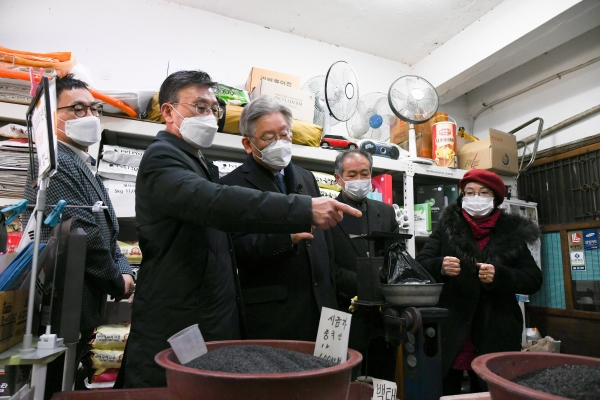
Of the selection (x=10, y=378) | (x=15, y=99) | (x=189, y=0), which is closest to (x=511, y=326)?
(x=10, y=378)

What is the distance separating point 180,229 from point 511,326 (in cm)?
163

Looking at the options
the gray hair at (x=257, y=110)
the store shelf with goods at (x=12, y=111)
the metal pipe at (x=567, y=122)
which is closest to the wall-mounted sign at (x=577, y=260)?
the metal pipe at (x=567, y=122)

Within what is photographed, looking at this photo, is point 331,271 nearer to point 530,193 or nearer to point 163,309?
point 163,309

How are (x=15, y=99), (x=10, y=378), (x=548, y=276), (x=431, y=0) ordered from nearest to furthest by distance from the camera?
(x=10, y=378) < (x=15, y=99) < (x=431, y=0) < (x=548, y=276)

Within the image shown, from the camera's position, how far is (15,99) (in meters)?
2.04

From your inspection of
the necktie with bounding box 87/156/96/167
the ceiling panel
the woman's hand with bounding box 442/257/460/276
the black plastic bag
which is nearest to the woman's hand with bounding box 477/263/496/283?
the woman's hand with bounding box 442/257/460/276

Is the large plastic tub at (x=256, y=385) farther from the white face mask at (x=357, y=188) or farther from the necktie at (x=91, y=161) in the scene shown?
the necktie at (x=91, y=161)

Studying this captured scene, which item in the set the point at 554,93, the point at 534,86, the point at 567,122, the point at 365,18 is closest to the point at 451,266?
the point at 567,122

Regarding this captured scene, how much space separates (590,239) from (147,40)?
12.0 ft

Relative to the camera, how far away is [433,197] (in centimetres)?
329

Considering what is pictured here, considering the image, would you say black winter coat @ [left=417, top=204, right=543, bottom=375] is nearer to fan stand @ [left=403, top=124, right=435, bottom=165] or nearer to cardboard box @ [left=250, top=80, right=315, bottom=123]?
fan stand @ [left=403, top=124, right=435, bottom=165]

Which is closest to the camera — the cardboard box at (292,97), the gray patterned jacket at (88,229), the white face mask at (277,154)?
the gray patterned jacket at (88,229)

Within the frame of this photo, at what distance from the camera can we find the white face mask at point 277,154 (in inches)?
58.9

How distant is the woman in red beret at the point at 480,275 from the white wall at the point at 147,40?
1.71 m
